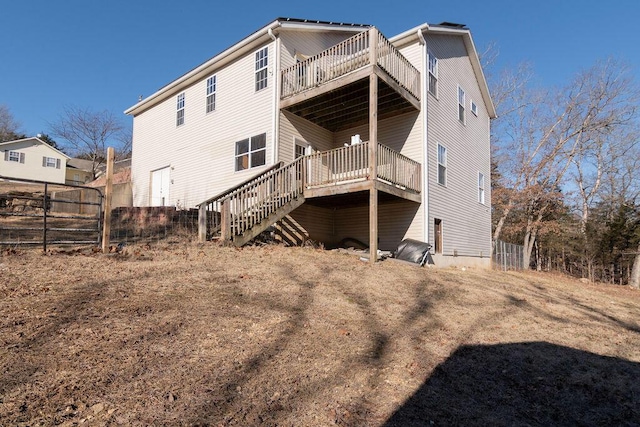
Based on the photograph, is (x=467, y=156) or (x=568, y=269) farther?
(x=568, y=269)

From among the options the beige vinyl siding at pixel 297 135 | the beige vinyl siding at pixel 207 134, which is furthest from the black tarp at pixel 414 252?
the beige vinyl siding at pixel 207 134

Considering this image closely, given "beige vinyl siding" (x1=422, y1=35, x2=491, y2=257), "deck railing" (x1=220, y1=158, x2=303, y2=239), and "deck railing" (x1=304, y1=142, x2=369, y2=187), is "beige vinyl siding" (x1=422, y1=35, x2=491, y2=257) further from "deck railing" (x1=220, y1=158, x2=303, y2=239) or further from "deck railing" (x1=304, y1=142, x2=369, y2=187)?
"deck railing" (x1=220, y1=158, x2=303, y2=239)

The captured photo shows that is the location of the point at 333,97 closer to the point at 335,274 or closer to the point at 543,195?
the point at 335,274

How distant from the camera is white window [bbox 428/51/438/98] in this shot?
45.2ft

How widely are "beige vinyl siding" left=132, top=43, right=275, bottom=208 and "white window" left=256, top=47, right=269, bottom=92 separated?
0.69ft

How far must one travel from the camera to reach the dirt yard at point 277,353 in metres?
3.10

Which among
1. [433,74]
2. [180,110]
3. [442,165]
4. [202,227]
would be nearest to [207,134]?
[180,110]

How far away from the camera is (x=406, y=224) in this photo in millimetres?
12945

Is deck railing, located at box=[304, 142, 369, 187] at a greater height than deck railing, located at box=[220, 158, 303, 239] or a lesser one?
greater

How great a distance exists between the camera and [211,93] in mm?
15305

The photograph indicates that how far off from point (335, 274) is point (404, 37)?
9.38 m

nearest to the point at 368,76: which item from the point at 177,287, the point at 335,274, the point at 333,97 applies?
the point at 333,97

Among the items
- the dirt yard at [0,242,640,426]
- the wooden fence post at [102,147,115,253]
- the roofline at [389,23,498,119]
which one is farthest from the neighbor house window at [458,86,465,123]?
the wooden fence post at [102,147,115,253]

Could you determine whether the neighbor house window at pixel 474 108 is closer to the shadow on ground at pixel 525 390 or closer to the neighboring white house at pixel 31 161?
the shadow on ground at pixel 525 390
